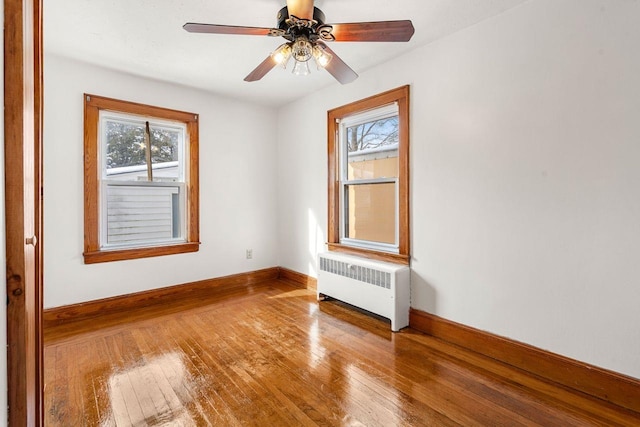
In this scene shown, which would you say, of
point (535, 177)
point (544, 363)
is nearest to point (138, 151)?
point (535, 177)

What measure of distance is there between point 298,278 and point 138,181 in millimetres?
2280

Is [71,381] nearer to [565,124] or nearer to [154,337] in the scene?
[154,337]

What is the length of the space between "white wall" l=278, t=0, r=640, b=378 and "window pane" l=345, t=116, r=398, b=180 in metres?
0.34

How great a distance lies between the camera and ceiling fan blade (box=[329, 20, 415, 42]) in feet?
5.77

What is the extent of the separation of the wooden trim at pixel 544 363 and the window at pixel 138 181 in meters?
2.95

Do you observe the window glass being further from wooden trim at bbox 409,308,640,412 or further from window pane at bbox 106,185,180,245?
window pane at bbox 106,185,180,245

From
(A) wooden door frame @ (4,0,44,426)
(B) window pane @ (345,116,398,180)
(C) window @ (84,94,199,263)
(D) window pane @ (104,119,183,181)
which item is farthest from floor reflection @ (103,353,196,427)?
(B) window pane @ (345,116,398,180)

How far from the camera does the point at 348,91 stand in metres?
→ 3.47

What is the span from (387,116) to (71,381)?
3.34m

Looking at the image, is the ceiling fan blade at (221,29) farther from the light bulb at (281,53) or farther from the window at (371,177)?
the window at (371,177)

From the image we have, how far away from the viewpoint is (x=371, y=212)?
343 cm

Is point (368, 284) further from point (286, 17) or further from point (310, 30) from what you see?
point (286, 17)

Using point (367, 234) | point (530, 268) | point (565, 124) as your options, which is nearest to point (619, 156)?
point (565, 124)

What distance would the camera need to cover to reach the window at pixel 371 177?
2969 millimetres
